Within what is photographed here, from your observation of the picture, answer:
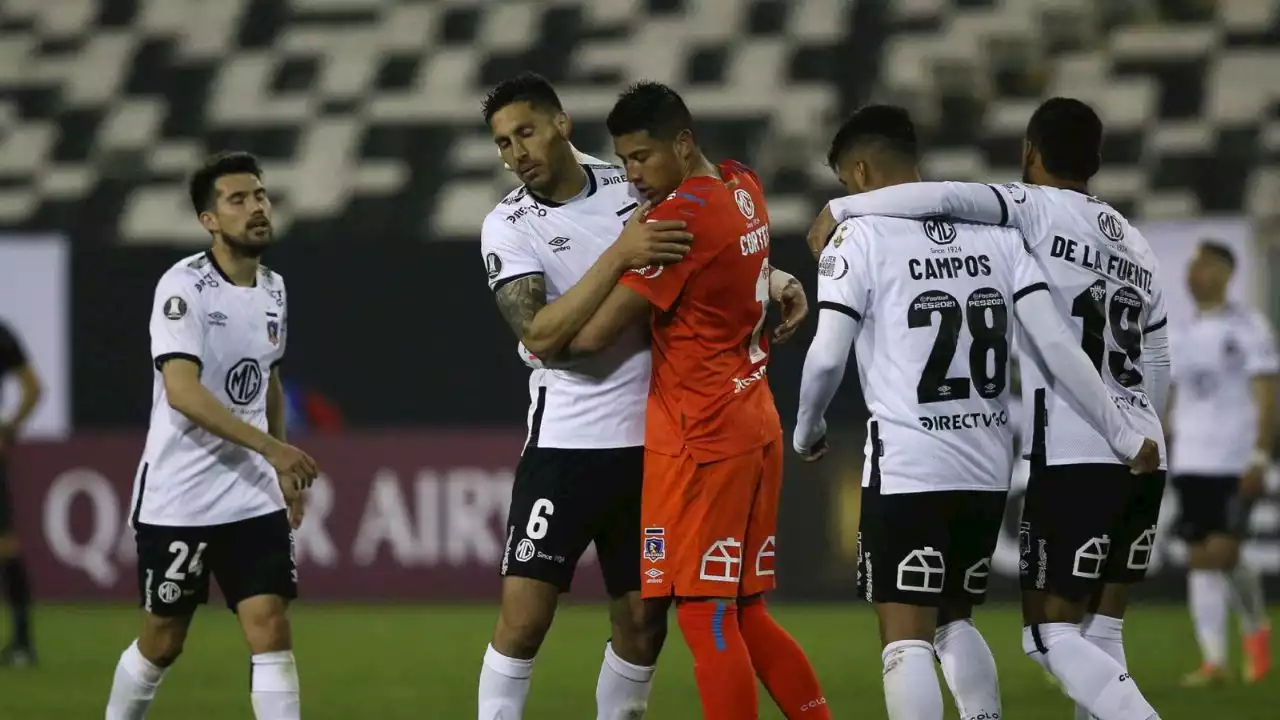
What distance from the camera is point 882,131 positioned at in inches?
197

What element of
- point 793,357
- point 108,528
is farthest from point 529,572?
point 108,528

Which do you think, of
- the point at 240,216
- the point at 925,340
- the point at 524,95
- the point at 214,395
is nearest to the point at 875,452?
the point at 925,340

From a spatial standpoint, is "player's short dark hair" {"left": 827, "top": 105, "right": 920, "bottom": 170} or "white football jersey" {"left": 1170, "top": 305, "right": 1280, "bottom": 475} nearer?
"player's short dark hair" {"left": 827, "top": 105, "right": 920, "bottom": 170}

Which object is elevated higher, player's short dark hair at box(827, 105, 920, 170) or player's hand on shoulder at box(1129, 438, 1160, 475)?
player's short dark hair at box(827, 105, 920, 170)

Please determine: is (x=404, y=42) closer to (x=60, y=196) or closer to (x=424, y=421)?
(x=60, y=196)

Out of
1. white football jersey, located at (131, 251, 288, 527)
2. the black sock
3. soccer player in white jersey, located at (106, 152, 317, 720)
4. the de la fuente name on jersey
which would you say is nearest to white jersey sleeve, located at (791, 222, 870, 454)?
the de la fuente name on jersey

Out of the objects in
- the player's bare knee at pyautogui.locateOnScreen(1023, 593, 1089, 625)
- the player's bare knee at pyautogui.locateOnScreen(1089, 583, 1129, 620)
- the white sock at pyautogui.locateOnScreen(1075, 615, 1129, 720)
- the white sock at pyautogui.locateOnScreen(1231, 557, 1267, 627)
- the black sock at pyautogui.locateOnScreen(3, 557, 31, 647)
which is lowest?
the black sock at pyautogui.locateOnScreen(3, 557, 31, 647)

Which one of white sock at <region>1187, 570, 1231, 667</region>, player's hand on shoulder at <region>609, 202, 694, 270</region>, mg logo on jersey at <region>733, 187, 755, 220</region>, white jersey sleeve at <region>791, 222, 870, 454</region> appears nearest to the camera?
player's hand on shoulder at <region>609, 202, 694, 270</region>

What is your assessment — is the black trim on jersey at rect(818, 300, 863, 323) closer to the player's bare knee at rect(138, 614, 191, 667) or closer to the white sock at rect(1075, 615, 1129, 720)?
the white sock at rect(1075, 615, 1129, 720)

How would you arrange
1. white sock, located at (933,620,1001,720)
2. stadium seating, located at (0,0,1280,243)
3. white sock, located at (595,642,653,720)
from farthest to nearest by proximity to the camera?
stadium seating, located at (0,0,1280,243) < white sock, located at (595,642,653,720) < white sock, located at (933,620,1001,720)

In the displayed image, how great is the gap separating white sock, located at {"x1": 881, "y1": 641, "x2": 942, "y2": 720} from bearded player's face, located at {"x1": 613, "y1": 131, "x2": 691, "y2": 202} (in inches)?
55.4

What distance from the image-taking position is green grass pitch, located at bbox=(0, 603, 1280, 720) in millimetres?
7508

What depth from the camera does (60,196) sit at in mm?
14695

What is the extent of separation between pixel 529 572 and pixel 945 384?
128 centimetres
